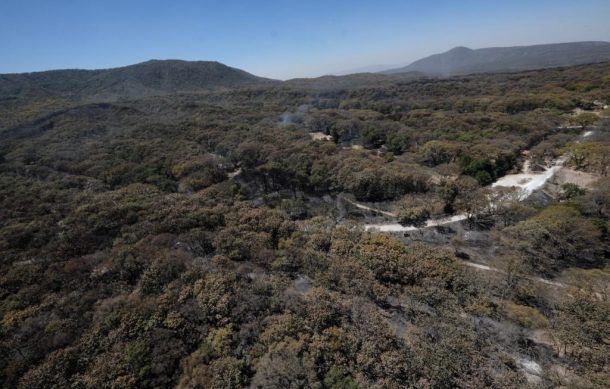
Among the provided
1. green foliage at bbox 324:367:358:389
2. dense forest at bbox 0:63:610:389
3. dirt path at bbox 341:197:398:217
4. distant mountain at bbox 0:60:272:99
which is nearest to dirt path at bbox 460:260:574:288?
dense forest at bbox 0:63:610:389

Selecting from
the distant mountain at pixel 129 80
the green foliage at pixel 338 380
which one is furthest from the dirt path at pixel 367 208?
the distant mountain at pixel 129 80

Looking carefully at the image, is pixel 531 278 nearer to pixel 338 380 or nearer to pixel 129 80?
pixel 338 380

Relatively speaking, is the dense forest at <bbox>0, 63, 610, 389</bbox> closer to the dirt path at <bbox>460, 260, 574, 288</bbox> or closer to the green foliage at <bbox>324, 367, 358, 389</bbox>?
A: the green foliage at <bbox>324, 367, 358, 389</bbox>

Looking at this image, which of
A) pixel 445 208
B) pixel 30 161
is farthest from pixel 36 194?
pixel 445 208

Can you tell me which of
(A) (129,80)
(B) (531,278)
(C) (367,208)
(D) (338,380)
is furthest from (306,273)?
(A) (129,80)

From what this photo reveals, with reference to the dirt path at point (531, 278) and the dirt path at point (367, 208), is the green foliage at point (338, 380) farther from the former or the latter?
the dirt path at point (367, 208)

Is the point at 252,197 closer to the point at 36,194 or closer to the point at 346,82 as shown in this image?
the point at 36,194
